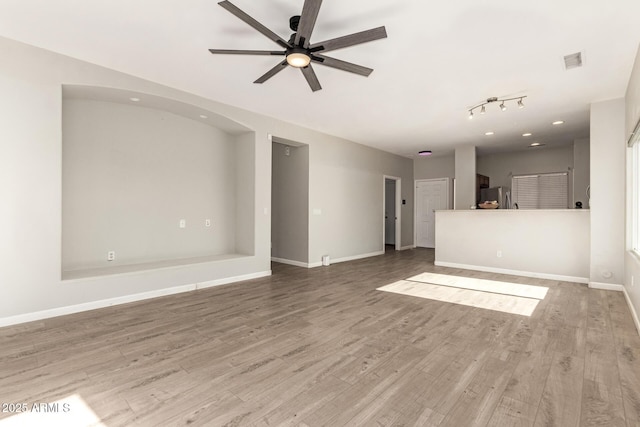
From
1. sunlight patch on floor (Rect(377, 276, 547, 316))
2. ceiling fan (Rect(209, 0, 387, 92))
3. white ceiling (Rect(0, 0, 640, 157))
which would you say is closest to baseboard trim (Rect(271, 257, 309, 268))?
sunlight patch on floor (Rect(377, 276, 547, 316))

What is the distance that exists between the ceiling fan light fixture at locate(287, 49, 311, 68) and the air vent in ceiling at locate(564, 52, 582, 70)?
8.94 feet

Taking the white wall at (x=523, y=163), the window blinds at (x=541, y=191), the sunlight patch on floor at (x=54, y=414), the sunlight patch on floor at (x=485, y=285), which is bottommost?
the sunlight patch on floor at (x=54, y=414)

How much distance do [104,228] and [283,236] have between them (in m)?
3.29

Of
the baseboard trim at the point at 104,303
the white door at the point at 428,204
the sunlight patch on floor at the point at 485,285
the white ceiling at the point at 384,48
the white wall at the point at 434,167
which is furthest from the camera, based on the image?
the white door at the point at 428,204

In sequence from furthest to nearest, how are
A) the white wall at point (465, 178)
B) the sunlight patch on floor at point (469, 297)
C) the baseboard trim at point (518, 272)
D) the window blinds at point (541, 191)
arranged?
the window blinds at point (541, 191) < the white wall at point (465, 178) < the baseboard trim at point (518, 272) < the sunlight patch on floor at point (469, 297)

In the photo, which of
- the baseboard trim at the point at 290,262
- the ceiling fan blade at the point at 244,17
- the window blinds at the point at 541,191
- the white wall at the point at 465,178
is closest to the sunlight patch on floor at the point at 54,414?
the ceiling fan blade at the point at 244,17

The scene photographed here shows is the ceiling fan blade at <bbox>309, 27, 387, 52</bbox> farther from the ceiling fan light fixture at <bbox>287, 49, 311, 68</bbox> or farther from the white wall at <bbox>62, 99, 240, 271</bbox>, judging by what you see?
the white wall at <bbox>62, 99, 240, 271</bbox>

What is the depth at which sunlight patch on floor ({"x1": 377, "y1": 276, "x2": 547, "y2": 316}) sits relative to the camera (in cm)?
355

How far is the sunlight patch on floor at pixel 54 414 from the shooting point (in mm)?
1586

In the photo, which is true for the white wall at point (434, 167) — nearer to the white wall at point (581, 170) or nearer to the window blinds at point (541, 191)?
the window blinds at point (541, 191)

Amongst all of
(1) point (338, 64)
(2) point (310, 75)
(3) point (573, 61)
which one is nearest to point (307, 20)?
(1) point (338, 64)

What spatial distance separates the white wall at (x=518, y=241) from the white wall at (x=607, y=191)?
1.47 ft

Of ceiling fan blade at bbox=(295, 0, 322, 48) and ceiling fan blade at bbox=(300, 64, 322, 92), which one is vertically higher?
ceiling fan blade at bbox=(295, 0, 322, 48)

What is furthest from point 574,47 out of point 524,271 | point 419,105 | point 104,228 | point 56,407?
point 104,228
